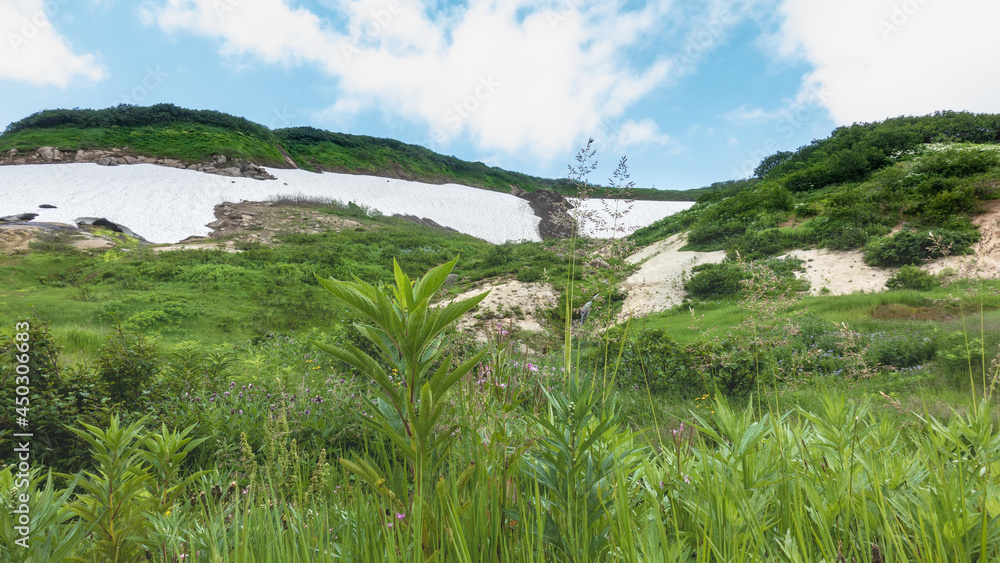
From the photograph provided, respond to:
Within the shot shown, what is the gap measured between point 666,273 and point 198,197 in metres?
28.6

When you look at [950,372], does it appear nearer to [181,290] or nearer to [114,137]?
[181,290]

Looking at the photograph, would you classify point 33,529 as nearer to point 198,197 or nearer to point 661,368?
point 661,368

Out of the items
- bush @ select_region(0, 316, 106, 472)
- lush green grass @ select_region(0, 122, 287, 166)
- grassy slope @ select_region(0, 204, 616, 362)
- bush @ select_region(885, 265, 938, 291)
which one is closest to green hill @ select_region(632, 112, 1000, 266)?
bush @ select_region(885, 265, 938, 291)

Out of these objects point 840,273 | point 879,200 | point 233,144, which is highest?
point 233,144

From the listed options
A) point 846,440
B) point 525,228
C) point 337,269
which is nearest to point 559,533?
point 846,440

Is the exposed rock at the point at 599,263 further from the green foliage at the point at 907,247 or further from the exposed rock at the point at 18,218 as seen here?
the exposed rock at the point at 18,218

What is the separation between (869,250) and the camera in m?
11.4

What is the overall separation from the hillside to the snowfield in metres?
2.98

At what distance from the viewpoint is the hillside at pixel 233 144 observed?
33625mm

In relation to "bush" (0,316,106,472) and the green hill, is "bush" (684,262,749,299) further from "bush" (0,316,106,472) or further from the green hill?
"bush" (0,316,106,472)

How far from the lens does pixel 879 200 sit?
13.8m

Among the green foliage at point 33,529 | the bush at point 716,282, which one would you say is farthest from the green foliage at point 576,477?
the bush at point 716,282

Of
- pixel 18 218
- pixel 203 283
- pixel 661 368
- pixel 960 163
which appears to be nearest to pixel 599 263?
pixel 661 368

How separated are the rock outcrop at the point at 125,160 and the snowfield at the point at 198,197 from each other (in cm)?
125
